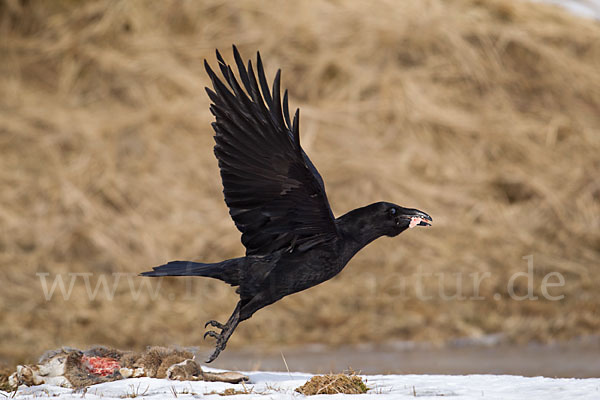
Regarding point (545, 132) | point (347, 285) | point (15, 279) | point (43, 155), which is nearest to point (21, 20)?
point (43, 155)

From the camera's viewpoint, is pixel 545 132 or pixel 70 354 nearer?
pixel 70 354

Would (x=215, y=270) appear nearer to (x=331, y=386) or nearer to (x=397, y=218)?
(x=331, y=386)

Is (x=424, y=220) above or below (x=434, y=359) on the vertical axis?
above

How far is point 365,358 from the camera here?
788cm

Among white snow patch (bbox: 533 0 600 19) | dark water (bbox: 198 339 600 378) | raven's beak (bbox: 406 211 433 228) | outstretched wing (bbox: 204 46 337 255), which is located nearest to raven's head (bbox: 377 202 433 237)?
raven's beak (bbox: 406 211 433 228)

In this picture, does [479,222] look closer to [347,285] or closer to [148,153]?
[347,285]

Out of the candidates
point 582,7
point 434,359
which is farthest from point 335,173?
point 582,7

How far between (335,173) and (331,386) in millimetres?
7230

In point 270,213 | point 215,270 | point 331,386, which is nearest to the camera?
point 331,386

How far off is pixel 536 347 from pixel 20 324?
552cm

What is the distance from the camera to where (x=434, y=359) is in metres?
7.53

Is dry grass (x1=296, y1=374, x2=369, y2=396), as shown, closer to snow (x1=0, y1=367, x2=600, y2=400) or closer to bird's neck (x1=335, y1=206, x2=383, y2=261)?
snow (x1=0, y1=367, x2=600, y2=400)

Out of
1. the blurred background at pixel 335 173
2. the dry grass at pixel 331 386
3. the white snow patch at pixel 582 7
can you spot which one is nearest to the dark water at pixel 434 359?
the blurred background at pixel 335 173

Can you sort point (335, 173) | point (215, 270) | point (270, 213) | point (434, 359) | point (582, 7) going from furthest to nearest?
1. point (582, 7)
2. point (335, 173)
3. point (434, 359)
4. point (215, 270)
5. point (270, 213)
